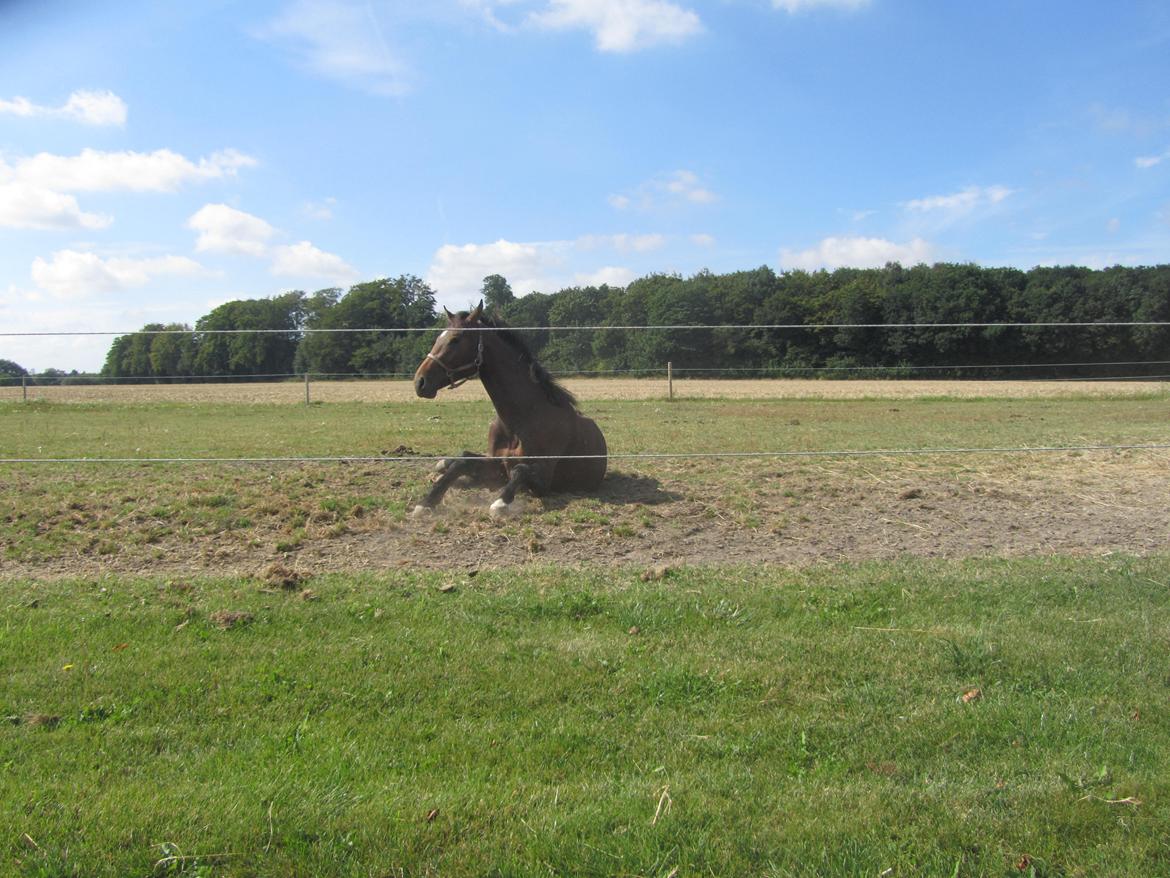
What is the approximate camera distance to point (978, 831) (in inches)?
105

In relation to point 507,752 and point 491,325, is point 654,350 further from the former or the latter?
point 507,752

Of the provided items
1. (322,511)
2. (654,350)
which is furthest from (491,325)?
(654,350)

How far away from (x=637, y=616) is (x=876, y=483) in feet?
17.0

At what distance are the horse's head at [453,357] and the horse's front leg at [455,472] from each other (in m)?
0.83

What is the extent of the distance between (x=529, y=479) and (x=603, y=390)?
29.8 feet

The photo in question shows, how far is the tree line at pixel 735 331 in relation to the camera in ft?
27.9

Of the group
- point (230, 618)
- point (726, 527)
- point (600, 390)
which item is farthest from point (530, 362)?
point (600, 390)

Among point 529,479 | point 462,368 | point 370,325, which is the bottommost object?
point 529,479

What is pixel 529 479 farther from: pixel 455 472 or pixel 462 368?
pixel 462 368

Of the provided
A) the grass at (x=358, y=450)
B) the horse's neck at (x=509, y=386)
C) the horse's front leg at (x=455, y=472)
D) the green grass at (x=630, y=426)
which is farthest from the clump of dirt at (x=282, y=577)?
the green grass at (x=630, y=426)

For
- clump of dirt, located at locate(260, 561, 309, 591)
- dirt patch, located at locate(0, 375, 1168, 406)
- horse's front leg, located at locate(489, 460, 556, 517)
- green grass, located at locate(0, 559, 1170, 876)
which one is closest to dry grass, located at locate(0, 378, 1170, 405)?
dirt patch, located at locate(0, 375, 1168, 406)

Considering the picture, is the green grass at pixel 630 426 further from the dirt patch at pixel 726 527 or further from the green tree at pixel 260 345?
the dirt patch at pixel 726 527

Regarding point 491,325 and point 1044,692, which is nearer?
point 1044,692

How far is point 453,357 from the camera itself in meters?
7.36
